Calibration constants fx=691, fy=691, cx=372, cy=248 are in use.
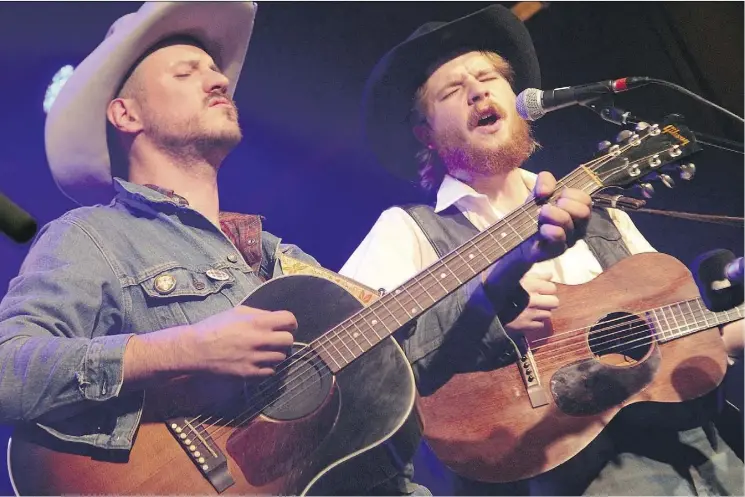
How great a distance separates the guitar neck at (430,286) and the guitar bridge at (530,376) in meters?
0.32

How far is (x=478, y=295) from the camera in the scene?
6.64 ft

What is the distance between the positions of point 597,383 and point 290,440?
89 cm

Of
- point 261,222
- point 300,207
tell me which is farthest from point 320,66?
point 261,222

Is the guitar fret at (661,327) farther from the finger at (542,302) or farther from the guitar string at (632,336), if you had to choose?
the finger at (542,302)

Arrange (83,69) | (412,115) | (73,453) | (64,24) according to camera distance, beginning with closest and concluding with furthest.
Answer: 1. (73,453)
2. (83,69)
3. (64,24)
4. (412,115)

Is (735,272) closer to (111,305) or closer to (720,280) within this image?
(720,280)

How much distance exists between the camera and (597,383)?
1976 millimetres

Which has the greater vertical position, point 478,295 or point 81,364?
point 81,364

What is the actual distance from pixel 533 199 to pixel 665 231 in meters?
1.04

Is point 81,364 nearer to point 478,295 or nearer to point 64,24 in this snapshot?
point 478,295

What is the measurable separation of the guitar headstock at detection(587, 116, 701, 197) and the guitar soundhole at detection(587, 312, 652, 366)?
392 millimetres

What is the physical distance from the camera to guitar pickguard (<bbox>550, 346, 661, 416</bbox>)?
6.44 ft

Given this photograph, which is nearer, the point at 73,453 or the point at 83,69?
the point at 73,453

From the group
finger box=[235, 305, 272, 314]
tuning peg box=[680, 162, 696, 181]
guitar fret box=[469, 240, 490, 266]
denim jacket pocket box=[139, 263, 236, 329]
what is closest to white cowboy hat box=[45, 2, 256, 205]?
denim jacket pocket box=[139, 263, 236, 329]
